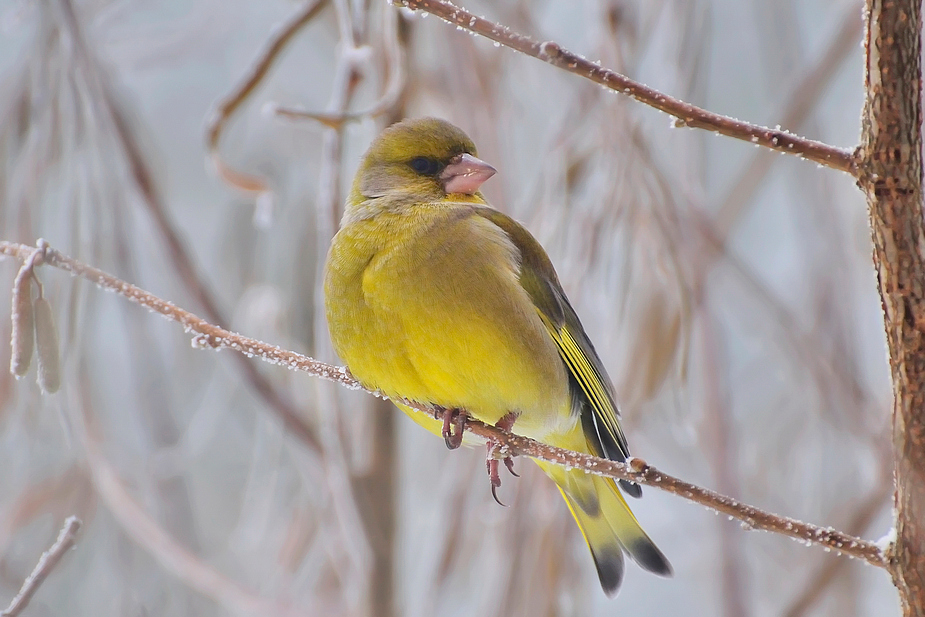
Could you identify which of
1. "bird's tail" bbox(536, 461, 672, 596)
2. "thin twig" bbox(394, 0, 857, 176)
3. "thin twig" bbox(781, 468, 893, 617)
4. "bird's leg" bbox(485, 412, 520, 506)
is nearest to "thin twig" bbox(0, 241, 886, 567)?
"bird's leg" bbox(485, 412, 520, 506)

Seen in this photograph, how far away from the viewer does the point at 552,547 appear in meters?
2.95

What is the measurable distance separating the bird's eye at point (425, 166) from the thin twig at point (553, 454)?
94 cm

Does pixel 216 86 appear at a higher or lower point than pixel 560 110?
higher

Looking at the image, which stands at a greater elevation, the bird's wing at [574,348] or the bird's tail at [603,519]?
the bird's wing at [574,348]

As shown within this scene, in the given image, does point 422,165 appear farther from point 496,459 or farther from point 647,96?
point 647,96

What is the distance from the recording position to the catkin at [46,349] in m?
1.62

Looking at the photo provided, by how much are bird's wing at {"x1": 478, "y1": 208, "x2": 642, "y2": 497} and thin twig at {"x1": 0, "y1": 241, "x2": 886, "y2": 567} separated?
1.74 ft

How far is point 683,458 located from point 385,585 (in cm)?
128

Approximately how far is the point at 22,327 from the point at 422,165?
142cm

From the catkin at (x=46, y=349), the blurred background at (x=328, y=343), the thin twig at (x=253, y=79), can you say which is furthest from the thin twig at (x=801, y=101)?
the catkin at (x=46, y=349)

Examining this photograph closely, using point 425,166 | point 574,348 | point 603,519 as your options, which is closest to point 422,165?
point 425,166

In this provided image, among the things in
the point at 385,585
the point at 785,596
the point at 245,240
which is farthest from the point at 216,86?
the point at 785,596

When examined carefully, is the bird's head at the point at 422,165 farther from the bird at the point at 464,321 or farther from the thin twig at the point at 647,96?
the thin twig at the point at 647,96

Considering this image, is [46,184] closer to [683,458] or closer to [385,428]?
[385,428]
